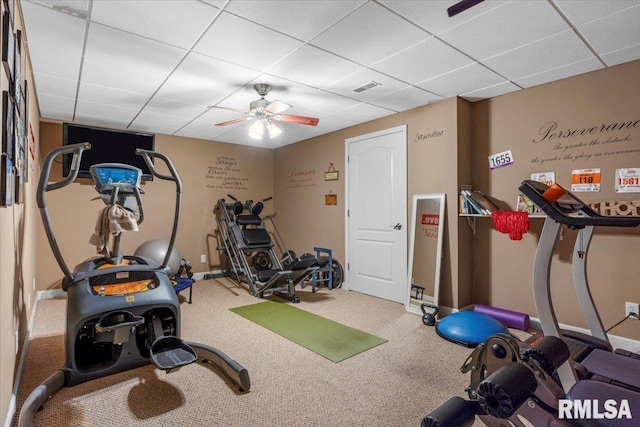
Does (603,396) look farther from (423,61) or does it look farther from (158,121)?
(158,121)

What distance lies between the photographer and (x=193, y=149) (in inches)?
221

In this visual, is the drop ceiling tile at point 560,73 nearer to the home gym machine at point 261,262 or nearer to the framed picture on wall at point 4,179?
the home gym machine at point 261,262

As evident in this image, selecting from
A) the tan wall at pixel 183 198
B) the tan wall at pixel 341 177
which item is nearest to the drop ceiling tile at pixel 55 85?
the tan wall at pixel 183 198

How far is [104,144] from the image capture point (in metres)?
4.73

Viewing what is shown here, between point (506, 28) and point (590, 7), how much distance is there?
45cm

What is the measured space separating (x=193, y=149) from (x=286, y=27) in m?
3.87

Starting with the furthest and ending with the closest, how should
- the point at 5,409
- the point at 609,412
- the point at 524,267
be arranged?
1. the point at 524,267
2. the point at 5,409
3. the point at 609,412

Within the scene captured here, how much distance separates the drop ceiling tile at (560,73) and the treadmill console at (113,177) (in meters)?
3.52

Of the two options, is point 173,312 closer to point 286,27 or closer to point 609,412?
point 286,27

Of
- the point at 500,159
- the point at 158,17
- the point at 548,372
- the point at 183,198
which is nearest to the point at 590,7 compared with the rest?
the point at 500,159

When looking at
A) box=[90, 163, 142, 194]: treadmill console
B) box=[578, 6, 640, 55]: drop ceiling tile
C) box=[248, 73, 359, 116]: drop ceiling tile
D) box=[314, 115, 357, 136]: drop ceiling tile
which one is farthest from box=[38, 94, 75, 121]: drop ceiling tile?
box=[578, 6, 640, 55]: drop ceiling tile

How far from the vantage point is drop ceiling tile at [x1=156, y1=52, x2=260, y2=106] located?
2818mm

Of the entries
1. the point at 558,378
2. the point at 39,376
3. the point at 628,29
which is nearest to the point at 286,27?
the point at 628,29

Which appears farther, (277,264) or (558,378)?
(277,264)
